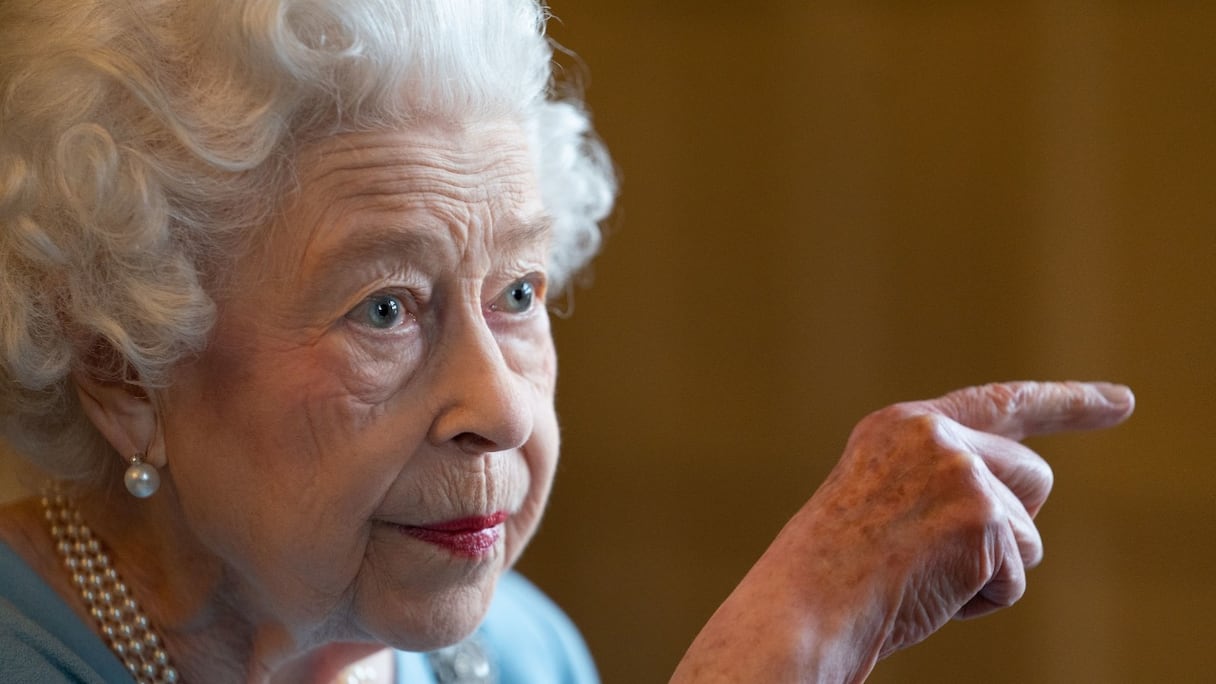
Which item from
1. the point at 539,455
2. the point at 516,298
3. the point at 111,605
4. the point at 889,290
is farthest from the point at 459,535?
the point at 889,290

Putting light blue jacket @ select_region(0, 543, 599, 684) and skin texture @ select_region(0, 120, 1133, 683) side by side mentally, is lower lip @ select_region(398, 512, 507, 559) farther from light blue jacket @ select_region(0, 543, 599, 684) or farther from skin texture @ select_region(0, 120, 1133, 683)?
light blue jacket @ select_region(0, 543, 599, 684)

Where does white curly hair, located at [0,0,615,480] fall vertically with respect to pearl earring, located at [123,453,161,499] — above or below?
above

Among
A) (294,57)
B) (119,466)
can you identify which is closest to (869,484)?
(294,57)

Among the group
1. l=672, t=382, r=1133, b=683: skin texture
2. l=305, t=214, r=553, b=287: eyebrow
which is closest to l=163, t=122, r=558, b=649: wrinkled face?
l=305, t=214, r=553, b=287: eyebrow

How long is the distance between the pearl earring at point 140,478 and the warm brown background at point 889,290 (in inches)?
73.9

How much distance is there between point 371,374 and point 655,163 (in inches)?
74.1

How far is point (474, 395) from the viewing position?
125cm

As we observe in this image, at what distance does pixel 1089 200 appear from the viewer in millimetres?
2564

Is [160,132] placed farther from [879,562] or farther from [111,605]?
[879,562]

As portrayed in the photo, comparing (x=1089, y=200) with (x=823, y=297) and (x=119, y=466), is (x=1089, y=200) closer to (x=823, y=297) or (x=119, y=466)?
(x=823, y=297)

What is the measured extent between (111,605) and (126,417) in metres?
0.23

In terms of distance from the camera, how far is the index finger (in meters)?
1.29

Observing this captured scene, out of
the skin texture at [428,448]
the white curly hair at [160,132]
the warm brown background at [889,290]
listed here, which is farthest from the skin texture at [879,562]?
Answer: the warm brown background at [889,290]

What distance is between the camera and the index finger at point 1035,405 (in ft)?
4.24
